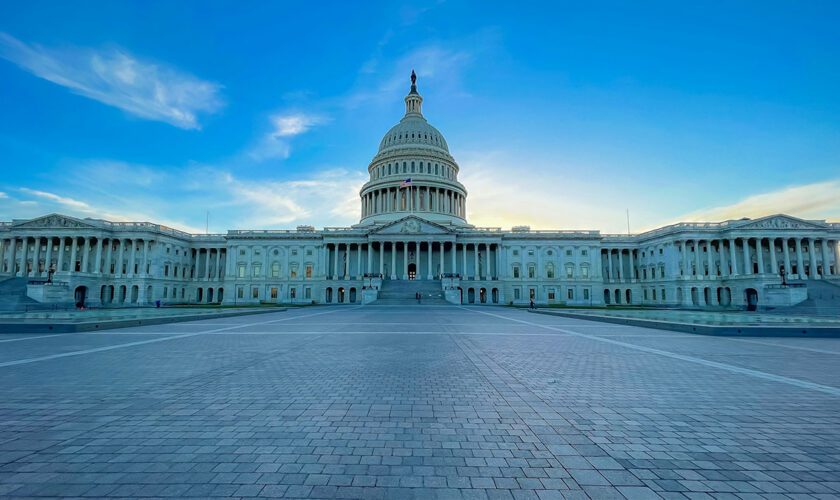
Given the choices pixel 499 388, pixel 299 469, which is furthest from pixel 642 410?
pixel 299 469

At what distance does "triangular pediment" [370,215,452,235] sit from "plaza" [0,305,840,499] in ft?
228

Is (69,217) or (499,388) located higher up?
(69,217)

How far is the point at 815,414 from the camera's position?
654 centimetres

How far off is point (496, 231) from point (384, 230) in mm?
23678

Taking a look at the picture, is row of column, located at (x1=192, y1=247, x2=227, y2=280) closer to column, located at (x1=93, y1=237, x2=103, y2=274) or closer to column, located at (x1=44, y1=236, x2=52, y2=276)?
column, located at (x1=93, y1=237, x2=103, y2=274)

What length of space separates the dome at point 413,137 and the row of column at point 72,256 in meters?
59.8

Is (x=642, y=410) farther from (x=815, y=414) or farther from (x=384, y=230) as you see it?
(x=384, y=230)

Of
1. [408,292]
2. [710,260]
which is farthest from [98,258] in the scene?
[710,260]

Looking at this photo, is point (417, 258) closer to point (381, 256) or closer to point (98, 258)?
point (381, 256)

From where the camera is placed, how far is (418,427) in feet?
19.3

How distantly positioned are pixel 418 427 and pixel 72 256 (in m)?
95.4

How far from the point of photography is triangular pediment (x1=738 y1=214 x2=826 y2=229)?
72062 mm

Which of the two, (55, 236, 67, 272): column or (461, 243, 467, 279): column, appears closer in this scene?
(55, 236, 67, 272): column

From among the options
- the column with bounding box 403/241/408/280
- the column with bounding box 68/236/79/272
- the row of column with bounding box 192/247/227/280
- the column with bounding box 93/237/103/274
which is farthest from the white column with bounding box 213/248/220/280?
the column with bounding box 403/241/408/280
